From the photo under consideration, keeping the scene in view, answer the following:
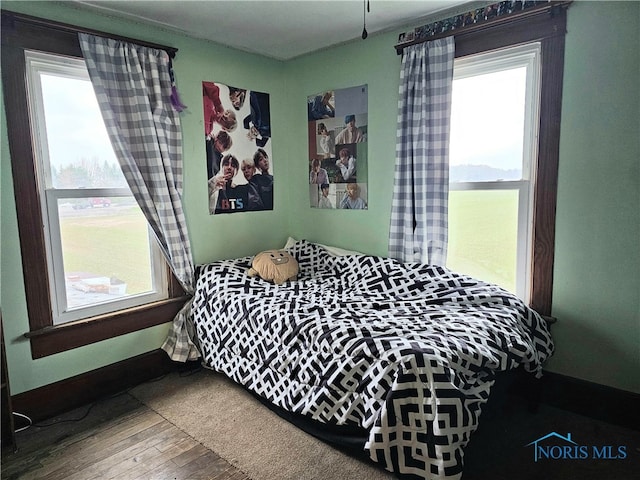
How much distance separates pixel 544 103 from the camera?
2215mm

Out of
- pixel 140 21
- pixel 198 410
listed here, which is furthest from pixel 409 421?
pixel 140 21

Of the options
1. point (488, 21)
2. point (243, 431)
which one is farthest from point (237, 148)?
point (243, 431)

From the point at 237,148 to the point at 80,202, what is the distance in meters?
1.21

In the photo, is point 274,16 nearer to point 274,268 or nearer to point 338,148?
point 338,148

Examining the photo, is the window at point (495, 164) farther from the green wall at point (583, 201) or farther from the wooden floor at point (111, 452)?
the wooden floor at point (111, 452)

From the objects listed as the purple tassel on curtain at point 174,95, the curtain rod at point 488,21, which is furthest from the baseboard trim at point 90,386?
the curtain rod at point 488,21

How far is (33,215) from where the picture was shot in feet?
7.23

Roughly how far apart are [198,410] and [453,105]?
2.46 meters

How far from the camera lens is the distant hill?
7.94ft

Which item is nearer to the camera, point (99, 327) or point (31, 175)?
point (31, 175)

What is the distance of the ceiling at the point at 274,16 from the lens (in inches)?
92.4

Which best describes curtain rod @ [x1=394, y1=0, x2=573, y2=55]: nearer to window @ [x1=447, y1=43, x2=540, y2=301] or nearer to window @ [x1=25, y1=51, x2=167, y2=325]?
window @ [x1=447, y1=43, x2=540, y2=301]

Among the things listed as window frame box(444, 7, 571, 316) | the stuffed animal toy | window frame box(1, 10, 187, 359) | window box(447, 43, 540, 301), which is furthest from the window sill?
window frame box(444, 7, 571, 316)

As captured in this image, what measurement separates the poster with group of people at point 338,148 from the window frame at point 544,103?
934mm
